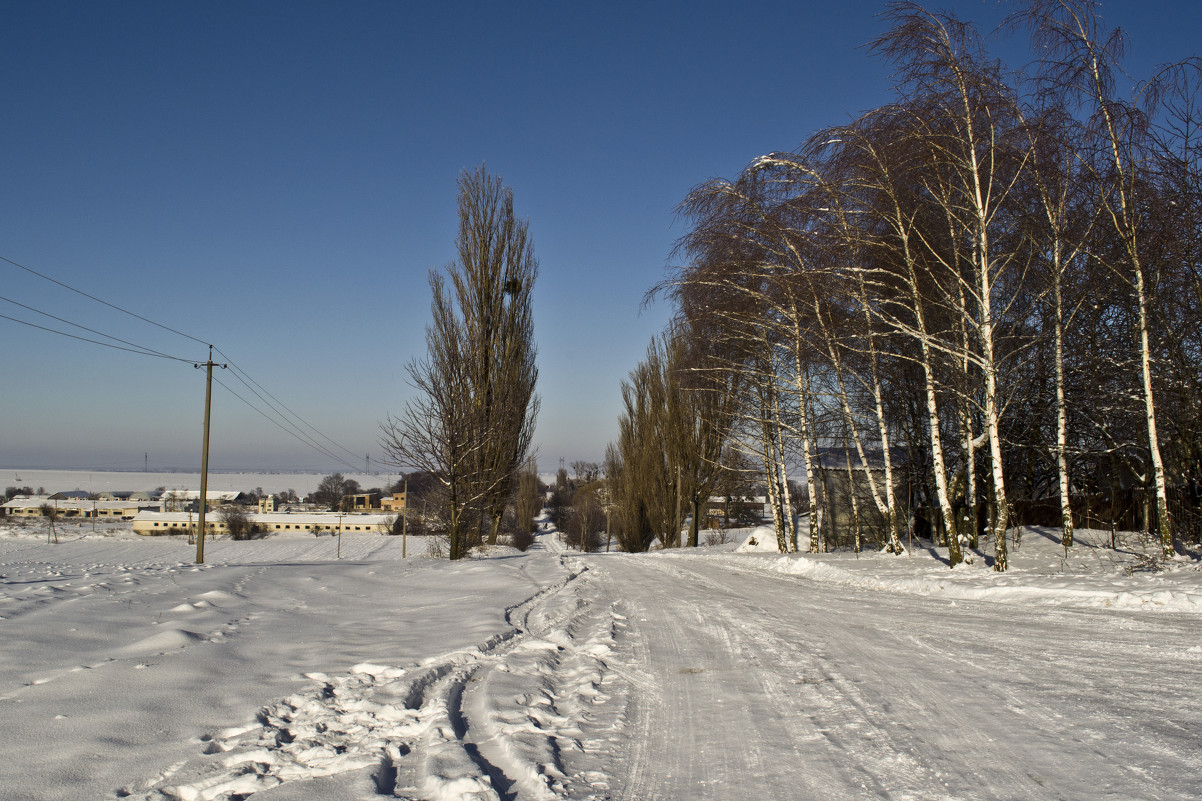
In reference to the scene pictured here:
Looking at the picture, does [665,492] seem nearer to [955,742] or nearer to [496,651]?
[496,651]

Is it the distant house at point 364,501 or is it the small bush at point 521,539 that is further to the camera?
the distant house at point 364,501

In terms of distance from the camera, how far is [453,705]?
401 cm

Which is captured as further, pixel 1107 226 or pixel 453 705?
pixel 1107 226

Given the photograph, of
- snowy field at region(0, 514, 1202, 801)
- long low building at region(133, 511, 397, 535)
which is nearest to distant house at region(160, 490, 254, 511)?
long low building at region(133, 511, 397, 535)

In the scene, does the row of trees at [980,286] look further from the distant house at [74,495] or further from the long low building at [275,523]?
the distant house at [74,495]

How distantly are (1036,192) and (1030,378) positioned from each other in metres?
3.44

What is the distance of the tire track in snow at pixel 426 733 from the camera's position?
9.39ft

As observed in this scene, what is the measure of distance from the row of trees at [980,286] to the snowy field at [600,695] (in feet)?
12.1

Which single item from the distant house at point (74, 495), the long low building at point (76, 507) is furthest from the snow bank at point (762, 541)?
the distant house at point (74, 495)

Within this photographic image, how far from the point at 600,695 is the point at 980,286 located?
30.4 feet

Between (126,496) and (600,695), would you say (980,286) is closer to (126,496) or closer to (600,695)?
(600,695)

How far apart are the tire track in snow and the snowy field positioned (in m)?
0.02

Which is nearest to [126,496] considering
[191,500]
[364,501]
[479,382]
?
[191,500]

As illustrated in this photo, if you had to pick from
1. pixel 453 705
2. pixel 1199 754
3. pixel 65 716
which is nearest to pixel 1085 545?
pixel 1199 754
